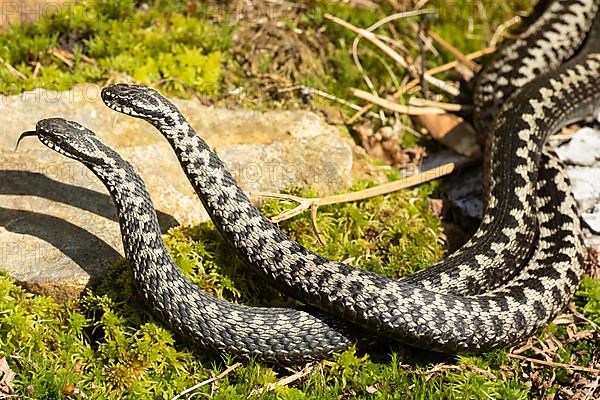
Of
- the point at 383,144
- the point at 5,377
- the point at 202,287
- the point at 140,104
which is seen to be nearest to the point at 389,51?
the point at 383,144

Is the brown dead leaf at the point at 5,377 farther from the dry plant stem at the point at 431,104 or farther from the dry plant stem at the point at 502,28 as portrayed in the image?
the dry plant stem at the point at 502,28

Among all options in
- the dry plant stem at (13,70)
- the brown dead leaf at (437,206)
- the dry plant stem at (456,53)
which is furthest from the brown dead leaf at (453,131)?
the dry plant stem at (13,70)

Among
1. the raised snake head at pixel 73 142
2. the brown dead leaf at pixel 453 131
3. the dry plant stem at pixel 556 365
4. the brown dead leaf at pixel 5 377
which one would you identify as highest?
the brown dead leaf at pixel 453 131

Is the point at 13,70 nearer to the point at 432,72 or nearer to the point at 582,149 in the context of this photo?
the point at 432,72

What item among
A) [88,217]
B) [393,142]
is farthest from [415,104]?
[88,217]

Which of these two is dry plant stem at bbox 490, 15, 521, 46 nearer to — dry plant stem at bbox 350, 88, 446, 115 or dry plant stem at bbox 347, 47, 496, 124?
dry plant stem at bbox 347, 47, 496, 124

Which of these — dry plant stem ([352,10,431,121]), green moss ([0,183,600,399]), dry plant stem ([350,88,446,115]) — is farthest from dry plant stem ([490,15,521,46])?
green moss ([0,183,600,399])

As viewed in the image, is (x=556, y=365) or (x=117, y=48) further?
(x=117, y=48)
